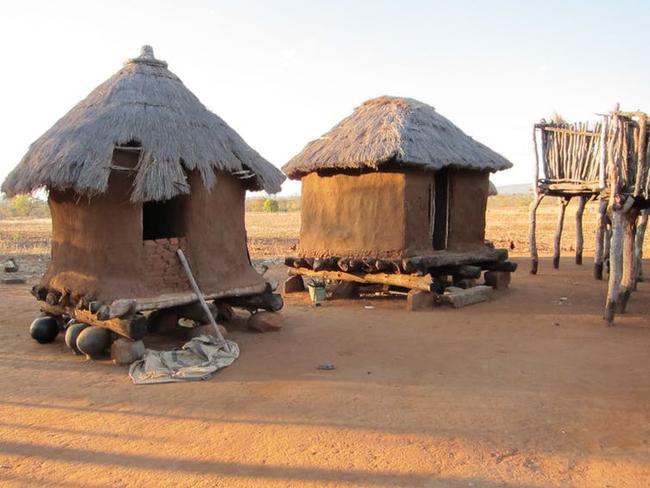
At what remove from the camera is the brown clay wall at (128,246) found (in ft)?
23.3

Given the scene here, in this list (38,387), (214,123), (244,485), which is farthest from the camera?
(214,123)

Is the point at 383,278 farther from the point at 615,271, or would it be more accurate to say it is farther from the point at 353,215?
the point at 615,271

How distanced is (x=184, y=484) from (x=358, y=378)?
248 cm

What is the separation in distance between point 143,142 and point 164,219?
183 centimetres

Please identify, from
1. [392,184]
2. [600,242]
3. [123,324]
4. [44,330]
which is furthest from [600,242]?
[44,330]

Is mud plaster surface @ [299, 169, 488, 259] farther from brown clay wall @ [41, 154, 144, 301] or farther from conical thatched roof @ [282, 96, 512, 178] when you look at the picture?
brown clay wall @ [41, 154, 144, 301]

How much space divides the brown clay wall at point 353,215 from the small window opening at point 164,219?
324cm

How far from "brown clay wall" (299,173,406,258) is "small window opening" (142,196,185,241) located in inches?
128

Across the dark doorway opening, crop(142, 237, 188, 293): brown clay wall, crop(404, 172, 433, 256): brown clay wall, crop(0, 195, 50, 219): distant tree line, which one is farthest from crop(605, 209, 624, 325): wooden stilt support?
crop(0, 195, 50, 219): distant tree line

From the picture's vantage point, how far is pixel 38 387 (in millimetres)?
5789

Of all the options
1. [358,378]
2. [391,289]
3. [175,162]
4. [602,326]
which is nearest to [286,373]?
[358,378]

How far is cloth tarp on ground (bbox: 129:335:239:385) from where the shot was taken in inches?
234

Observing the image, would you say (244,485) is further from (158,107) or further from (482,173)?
(482,173)

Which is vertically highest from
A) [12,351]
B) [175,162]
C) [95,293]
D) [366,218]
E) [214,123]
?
[214,123]
